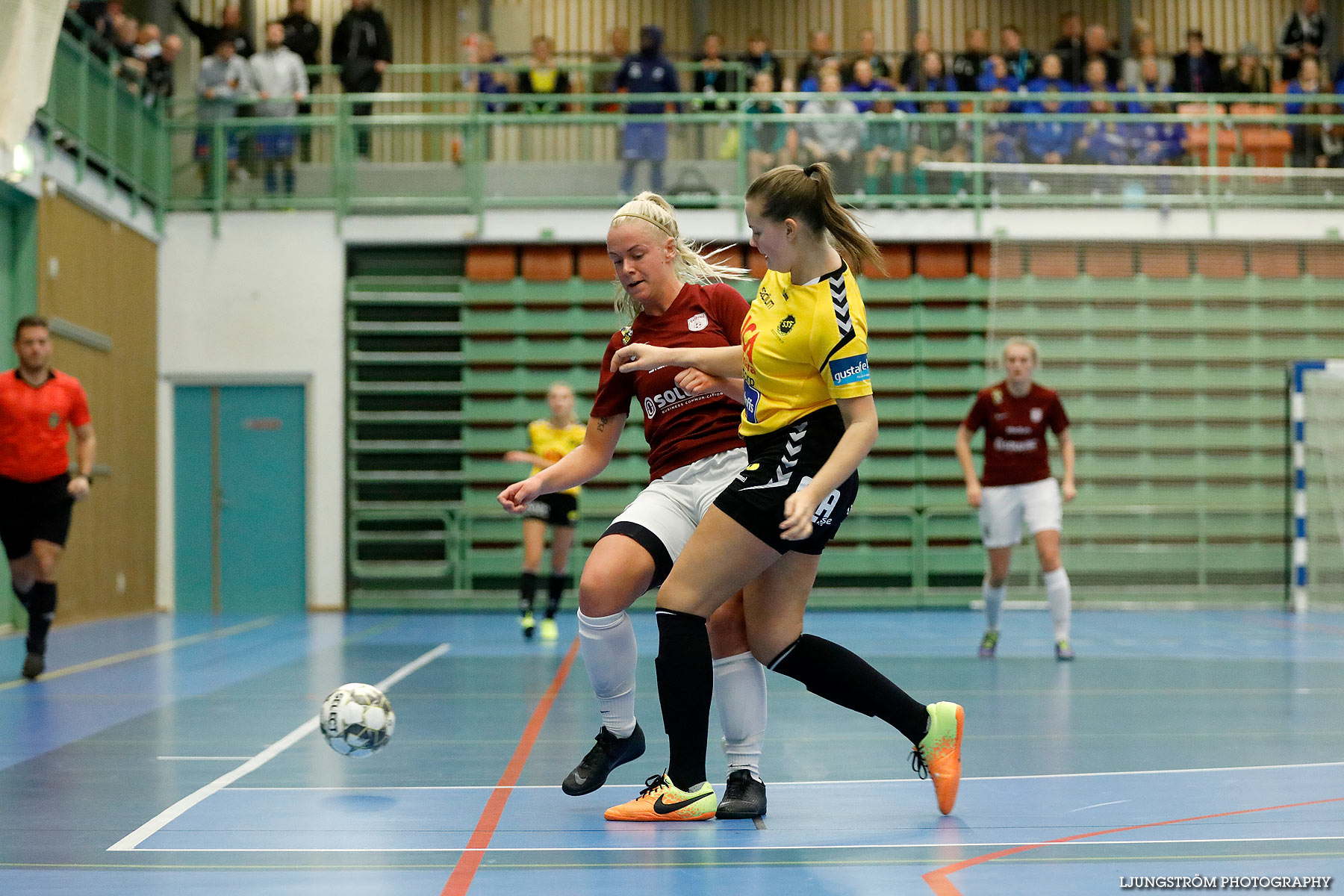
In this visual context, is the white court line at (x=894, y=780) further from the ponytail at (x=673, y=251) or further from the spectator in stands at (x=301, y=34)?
the spectator in stands at (x=301, y=34)

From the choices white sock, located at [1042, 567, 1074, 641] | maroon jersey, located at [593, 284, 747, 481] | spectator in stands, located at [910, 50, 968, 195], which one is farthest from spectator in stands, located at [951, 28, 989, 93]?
maroon jersey, located at [593, 284, 747, 481]

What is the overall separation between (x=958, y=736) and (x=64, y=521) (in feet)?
20.9

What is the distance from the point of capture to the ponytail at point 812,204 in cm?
394

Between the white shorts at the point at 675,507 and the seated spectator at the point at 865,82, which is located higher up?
the seated spectator at the point at 865,82

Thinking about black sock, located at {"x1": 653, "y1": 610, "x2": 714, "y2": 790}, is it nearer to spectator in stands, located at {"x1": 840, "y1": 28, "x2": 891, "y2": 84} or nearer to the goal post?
the goal post

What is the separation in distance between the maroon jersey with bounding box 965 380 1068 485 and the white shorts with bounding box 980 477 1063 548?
0.07 metres

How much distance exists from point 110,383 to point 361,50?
5.14 meters

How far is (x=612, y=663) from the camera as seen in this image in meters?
4.35

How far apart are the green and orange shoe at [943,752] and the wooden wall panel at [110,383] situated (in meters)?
10.7

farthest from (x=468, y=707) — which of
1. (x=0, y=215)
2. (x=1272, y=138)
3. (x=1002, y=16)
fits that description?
(x=1002, y=16)

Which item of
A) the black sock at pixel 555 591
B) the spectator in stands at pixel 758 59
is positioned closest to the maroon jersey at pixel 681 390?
the black sock at pixel 555 591

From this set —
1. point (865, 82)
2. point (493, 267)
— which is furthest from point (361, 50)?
point (865, 82)

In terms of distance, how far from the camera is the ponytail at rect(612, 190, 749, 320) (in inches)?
172

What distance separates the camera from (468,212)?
15805mm
